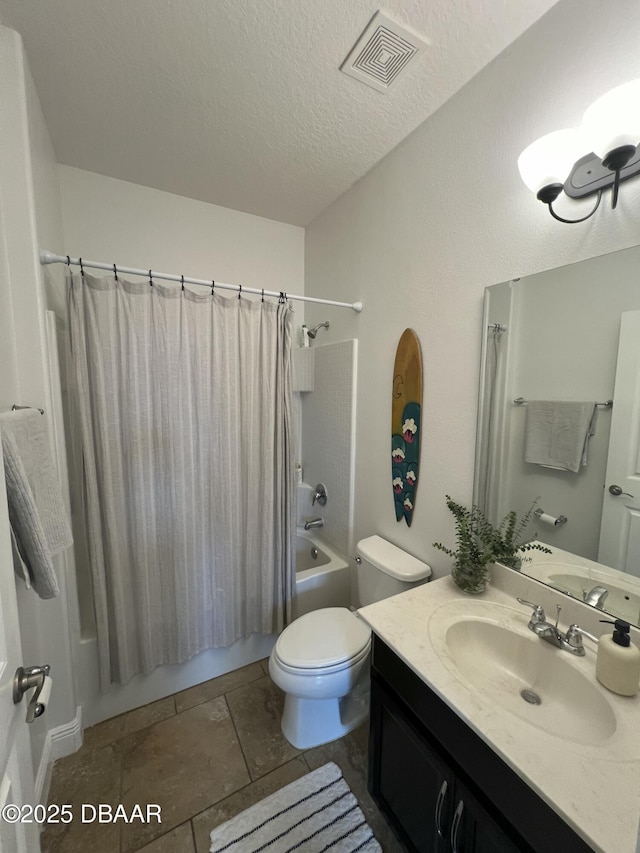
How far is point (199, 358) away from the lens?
1.54 m

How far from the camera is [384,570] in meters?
1.51

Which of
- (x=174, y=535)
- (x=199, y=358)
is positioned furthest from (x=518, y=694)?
(x=199, y=358)

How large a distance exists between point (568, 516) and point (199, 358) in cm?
155

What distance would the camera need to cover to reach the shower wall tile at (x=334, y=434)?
1986mm

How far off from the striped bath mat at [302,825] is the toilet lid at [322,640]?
1.52 ft

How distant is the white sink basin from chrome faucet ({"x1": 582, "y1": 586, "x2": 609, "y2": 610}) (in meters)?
0.17

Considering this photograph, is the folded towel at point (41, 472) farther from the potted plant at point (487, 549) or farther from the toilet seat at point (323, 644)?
the potted plant at point (487, 549)

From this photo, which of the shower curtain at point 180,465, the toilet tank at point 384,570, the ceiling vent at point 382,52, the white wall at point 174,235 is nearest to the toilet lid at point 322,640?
the toilet tank at point 384,570

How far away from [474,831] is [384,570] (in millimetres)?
806

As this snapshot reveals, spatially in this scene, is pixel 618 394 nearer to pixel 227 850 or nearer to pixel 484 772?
pixel 484 772

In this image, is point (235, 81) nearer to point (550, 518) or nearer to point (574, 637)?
point (550, 518)

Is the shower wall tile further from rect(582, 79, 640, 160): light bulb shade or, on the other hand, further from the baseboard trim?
the baseboard trim

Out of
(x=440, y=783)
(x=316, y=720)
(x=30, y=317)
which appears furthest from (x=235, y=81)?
(x=316, y=720)

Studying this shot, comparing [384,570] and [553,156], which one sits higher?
[553,156]
